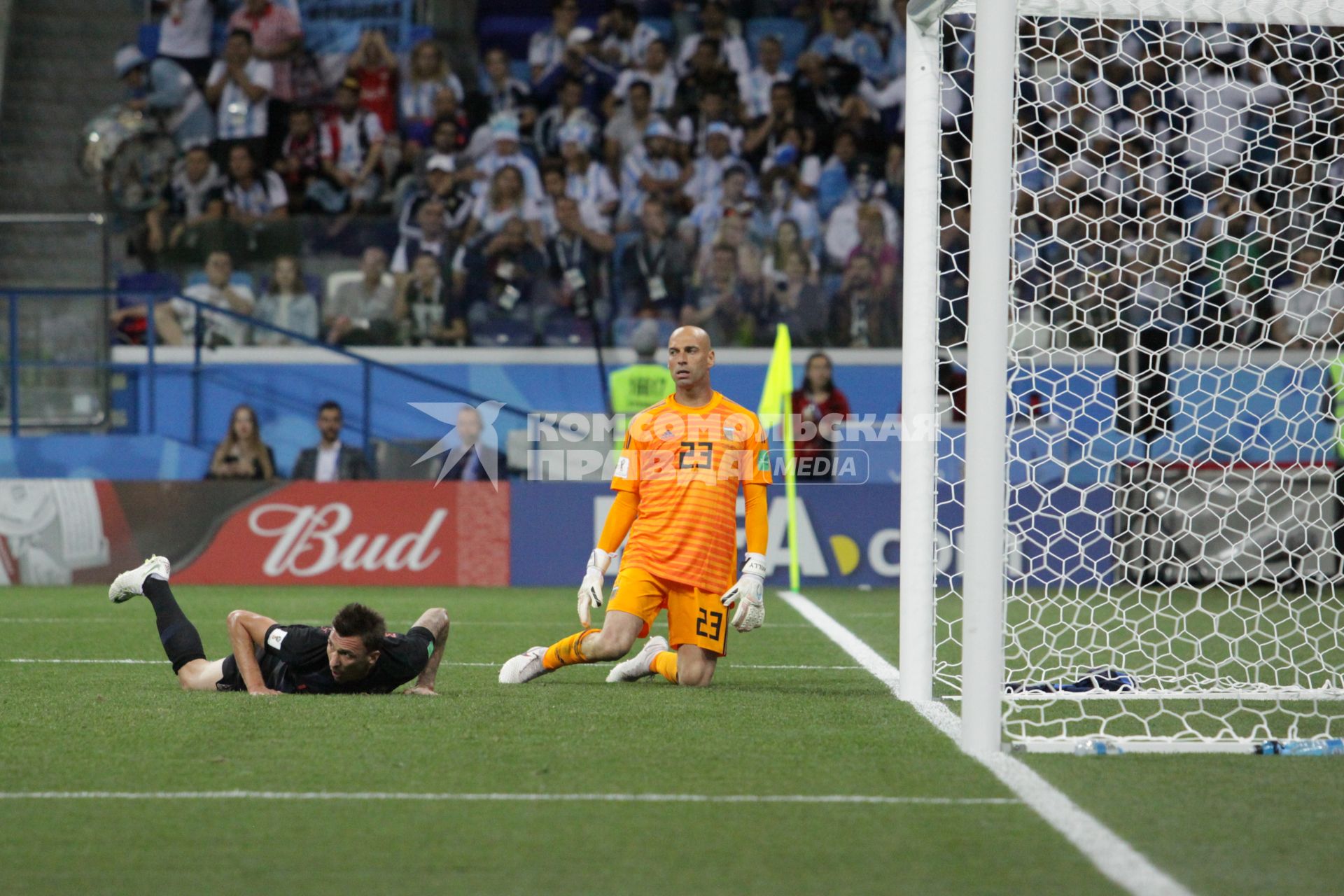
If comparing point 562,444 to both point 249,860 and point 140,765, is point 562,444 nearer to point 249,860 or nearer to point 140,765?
point 140,765

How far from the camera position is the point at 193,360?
43.9 feet

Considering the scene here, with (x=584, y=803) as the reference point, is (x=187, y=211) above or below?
above

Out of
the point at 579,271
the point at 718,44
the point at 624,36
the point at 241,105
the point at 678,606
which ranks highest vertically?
the point at 624,36

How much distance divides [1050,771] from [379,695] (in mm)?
2861

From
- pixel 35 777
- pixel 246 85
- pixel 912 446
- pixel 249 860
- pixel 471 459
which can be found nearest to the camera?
pixel 249 860

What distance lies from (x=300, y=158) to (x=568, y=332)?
12.1 feet

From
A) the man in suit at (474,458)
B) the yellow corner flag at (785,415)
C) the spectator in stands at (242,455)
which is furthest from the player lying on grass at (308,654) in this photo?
the spectator in stands at (242,455)

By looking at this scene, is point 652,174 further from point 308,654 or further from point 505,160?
point 308,654

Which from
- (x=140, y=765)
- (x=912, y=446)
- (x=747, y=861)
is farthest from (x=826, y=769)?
(x=140, y=765)

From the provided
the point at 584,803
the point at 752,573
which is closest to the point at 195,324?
the point at 752,573

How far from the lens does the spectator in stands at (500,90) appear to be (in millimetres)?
15617

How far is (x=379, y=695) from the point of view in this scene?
619 cm

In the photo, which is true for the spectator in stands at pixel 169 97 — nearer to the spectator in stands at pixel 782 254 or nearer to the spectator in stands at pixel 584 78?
the spectator in stands at pixel 584 78

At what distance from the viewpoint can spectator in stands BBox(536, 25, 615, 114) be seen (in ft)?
51.9
